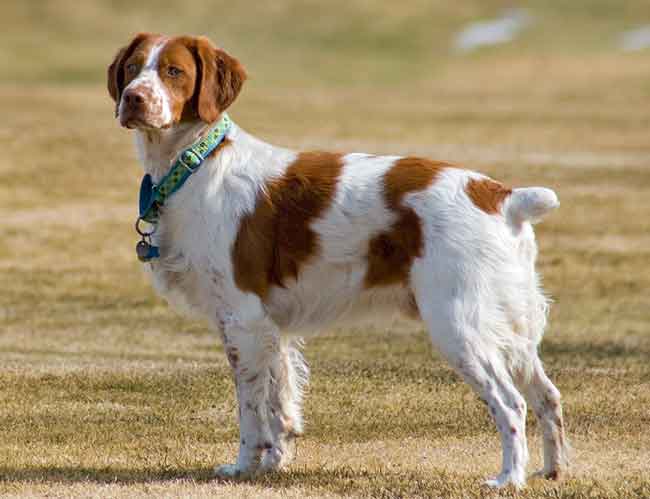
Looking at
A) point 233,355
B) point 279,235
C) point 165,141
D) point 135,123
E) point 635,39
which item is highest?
point 135,123

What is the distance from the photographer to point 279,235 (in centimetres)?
707

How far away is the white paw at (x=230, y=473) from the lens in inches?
285

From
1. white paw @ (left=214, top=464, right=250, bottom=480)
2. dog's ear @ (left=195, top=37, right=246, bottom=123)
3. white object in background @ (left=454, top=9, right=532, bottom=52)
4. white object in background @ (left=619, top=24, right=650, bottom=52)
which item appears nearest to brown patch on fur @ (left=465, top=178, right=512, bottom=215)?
dog's ear @ (left=195, top=37, right=246, bottom=123)

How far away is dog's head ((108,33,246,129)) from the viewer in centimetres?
698

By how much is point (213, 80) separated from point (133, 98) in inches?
18.5

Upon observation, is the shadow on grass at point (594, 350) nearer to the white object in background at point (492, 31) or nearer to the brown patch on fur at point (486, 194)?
the brown patch on fur at point (486, 194)

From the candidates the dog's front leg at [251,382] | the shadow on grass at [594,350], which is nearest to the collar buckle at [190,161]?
the dog's front leg at [251,382]

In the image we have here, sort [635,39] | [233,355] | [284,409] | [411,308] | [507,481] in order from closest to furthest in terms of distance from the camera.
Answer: [507,481]
[411,308]
[233,355]
[284,409]
[635,39]

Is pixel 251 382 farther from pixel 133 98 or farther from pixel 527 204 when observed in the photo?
pixel 527 204

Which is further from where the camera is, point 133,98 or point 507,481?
point 133,98

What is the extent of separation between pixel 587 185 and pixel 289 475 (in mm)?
18886

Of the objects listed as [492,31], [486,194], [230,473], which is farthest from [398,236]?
[492,31]

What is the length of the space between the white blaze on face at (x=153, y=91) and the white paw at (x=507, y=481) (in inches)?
92.5

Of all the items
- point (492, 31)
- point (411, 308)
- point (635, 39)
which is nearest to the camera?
point (411, 308)
